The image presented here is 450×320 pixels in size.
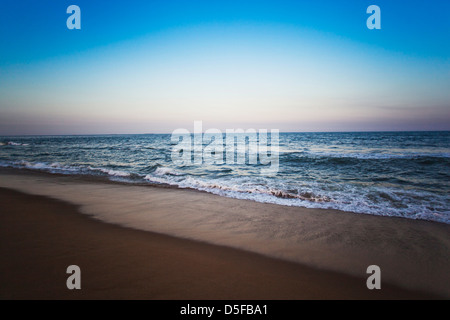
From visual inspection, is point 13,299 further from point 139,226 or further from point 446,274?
point 446,274

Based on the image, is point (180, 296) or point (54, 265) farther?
point (54, 265)

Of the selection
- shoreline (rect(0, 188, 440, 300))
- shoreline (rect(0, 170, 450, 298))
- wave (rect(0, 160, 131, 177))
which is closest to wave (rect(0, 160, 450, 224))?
shoreline (rect(0, 170, 450, 298))

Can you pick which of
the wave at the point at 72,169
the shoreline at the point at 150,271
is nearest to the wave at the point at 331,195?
the wave at the point at 72,169

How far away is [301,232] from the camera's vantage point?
4.65 m

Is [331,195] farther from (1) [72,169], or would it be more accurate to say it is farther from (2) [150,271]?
(1) [72,169]

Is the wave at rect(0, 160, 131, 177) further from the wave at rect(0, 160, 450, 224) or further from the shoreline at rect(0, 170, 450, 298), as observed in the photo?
the shoreline at rect(0, 170, 450, 298)

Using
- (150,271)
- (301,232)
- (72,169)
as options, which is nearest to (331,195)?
(301,232)

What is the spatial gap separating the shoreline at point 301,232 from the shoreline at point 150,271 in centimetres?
25

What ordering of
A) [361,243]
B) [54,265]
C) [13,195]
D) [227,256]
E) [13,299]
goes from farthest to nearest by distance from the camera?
[13,195] < [361,243] < [227,256] < [54,265] < [13,299]

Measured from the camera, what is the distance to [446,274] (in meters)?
3.21

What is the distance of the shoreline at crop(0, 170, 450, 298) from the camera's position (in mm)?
3371

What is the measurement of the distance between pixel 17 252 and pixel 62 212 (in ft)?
8.09

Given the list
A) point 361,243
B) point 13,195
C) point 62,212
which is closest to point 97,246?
point 62,212

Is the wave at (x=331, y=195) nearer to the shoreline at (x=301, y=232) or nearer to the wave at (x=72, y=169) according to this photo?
the shoreline at (x=301, y=232)
